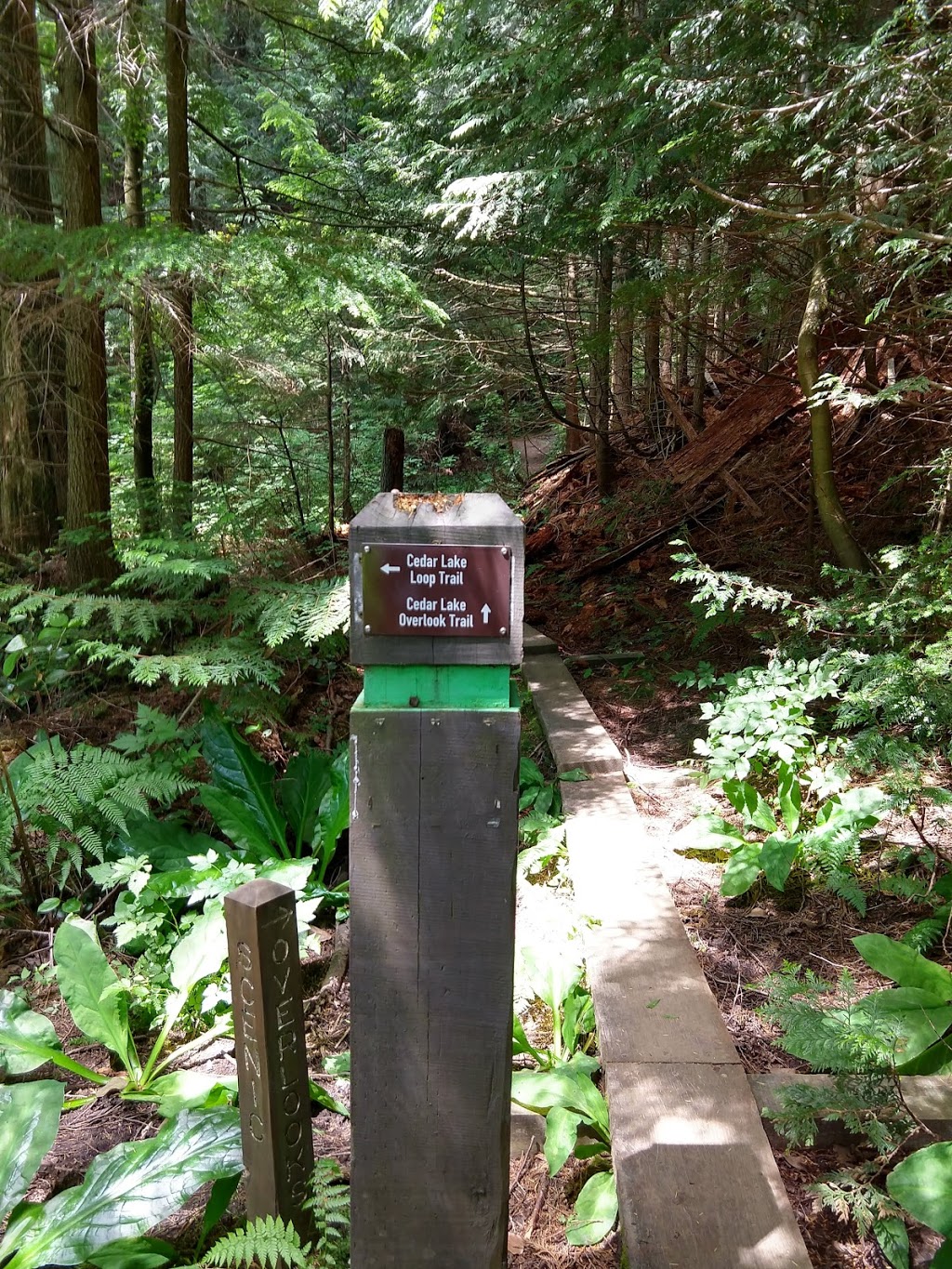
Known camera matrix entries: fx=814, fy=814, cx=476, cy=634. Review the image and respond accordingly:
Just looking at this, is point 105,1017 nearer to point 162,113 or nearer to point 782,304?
point 782,304

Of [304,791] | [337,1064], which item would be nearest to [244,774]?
[304,791]

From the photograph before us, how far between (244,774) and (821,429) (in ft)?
13.5

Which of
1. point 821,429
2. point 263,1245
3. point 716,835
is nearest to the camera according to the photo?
point 263,1245

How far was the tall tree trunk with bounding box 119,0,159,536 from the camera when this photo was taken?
5.44 metres

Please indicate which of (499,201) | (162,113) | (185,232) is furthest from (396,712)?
(162,113)

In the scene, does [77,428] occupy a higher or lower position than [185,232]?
lower

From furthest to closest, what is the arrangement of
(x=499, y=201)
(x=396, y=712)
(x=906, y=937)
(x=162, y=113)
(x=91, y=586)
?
1. (x=162, y=113)
2. (x=499, y=201)
3. (x=91, y=586)
4. (x=906, y=937)
5. (x=396, y=712)

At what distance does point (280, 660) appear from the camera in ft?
19.4

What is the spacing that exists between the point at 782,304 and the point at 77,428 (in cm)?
517

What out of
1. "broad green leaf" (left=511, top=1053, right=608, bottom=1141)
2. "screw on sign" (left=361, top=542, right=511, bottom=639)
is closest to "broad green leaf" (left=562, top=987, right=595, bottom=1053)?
"broad green leaf" (left=511, top=1053, right=608, bottom=1141)

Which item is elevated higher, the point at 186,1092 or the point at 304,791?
the point at 304,791

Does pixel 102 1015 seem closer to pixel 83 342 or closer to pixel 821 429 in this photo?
pixel 83 342

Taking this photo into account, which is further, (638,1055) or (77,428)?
(77,428)

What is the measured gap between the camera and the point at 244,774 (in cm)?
455
